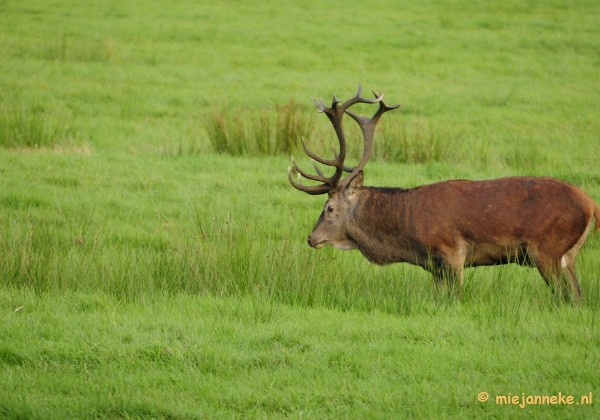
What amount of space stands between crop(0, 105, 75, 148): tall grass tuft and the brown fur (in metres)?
6.48

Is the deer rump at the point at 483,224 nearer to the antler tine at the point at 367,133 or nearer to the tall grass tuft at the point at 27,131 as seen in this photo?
the antler tine at the point at 367,133

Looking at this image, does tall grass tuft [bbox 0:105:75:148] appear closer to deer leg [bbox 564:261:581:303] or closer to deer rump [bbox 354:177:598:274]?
deer rump [bbox 354:177:598:274]

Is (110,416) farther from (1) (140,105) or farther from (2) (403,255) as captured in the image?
(1) (140,105)

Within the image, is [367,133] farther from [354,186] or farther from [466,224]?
[466,224]

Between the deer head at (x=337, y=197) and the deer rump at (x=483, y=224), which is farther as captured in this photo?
the deer head at (x=337, y=197)

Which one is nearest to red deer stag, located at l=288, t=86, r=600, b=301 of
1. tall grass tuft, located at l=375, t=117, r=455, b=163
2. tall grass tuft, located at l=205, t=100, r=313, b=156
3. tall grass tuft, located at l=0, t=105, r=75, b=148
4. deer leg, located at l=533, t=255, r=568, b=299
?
deer leg, located at l=533, t=255, r=568, b=299

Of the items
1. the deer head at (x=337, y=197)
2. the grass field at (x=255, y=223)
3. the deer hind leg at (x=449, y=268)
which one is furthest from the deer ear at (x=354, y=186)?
the deer hind leg at (x=449, y=268)

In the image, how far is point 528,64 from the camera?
2098cm

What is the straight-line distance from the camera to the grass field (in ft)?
19.0

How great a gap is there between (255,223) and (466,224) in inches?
110

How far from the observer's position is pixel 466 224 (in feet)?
26.0

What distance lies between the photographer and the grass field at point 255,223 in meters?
5.80

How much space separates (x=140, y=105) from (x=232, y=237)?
358 inches

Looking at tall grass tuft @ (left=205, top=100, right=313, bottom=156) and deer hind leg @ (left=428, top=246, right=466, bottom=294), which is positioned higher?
tall grass tuft @ (left=205, top=100, right=313, bottom=156)
